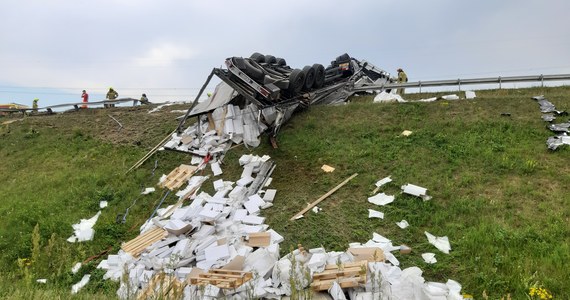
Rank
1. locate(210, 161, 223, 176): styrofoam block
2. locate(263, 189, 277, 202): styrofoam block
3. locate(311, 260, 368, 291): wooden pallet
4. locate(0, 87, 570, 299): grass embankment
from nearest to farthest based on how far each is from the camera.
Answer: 1. locate(311, 260, 368, 291): wooden pallet
2. locate(0, 87, 570, 299): grass embankment
3. locate(263, 189, 277, 202): styrofoam block
4. locate(210, 161, 223, 176): styrofoam block

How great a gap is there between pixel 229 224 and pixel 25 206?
19.6 feet

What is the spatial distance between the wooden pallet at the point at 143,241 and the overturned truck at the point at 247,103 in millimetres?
3317

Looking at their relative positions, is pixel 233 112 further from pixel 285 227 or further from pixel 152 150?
pixel 285 227

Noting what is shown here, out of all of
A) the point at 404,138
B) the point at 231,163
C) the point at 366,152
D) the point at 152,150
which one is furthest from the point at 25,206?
the point at 404,138

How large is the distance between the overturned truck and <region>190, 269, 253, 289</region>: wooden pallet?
518cm

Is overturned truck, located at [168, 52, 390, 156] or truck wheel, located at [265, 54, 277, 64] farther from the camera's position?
truck wheel, located at [265, 54, 277, 64]

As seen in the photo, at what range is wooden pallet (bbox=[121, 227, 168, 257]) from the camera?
23.6 feet

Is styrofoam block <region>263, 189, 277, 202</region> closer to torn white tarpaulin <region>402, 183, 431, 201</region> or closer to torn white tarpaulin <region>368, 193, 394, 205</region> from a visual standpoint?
torn white tarpaulin <region>368, 193, 394, 205</region>

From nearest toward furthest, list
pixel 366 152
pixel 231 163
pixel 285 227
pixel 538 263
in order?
1. pixel 538 263
2. pixel 285 227
3. pixel 366 152
4. pixel 231 163

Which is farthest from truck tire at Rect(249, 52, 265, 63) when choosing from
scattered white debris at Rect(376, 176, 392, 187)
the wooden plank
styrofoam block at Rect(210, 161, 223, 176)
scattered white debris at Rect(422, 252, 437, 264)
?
scattered white debris at Rect(422, 252, 437, 264)

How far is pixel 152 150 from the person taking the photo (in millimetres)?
11375

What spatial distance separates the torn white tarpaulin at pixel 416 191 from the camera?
23.6 feet

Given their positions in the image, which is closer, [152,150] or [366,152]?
[366,152]

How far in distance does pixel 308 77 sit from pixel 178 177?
5.28 meters
